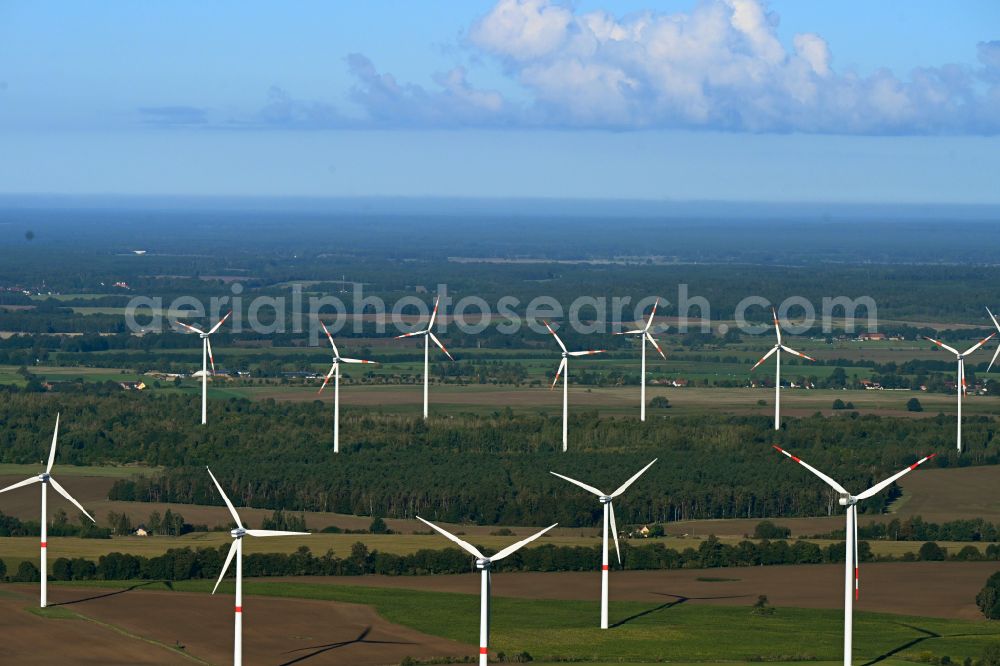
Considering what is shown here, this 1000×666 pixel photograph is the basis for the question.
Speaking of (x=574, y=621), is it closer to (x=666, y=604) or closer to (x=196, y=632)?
(x=666, y=604)

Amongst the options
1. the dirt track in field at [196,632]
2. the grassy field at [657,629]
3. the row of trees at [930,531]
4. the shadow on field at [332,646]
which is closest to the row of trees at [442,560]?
the grassy field at [657,629]

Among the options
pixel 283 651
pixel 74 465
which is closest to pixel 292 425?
pixel 74 465

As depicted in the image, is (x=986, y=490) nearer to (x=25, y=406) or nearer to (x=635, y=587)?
(x=635, y=587)

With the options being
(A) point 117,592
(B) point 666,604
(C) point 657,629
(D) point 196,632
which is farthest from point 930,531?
(D) point 196,632

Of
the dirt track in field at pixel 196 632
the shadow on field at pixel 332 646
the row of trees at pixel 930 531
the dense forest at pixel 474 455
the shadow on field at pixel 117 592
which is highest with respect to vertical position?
the dense forest at pixel 474 455

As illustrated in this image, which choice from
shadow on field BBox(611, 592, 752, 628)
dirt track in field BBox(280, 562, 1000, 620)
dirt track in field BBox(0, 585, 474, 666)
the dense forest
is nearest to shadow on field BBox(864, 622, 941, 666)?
dirt track in field BBox(280, 562, 1000, 620)

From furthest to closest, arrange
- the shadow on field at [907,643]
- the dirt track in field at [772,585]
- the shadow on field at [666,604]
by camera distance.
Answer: the dirt track in field at [772,585] < the shadow on field at [666,604] < the shadow on field at [907,643]

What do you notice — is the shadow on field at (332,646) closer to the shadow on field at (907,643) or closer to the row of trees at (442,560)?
the row of trees at (442,560)

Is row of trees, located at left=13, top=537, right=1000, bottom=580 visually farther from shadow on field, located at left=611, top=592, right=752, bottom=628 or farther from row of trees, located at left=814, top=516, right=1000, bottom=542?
shadow on field, located at left=611, top=592, right=752, bottom=628
